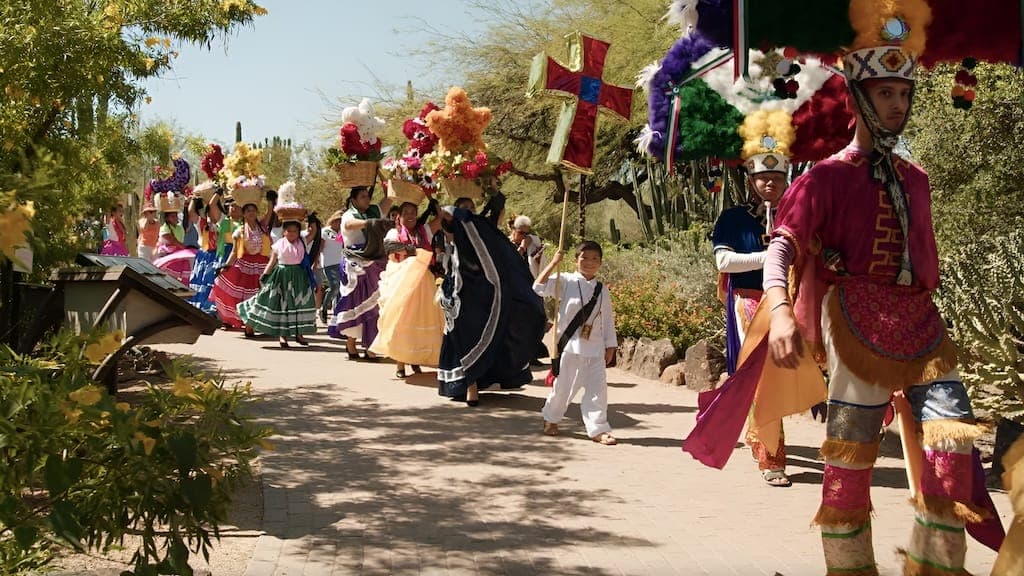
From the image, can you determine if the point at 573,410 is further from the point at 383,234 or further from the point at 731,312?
the point at 383,234

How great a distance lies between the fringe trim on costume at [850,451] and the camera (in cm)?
420

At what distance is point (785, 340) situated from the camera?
4035 mm

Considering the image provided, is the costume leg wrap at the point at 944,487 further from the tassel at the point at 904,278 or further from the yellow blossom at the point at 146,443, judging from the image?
the yellow blossom at the point at 146,443

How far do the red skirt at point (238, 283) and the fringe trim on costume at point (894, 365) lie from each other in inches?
530

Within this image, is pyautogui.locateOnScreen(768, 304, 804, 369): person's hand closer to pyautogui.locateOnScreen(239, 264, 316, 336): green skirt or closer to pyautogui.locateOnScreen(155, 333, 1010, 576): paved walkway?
pyautogui.locateOnScreen(155, 333, 1010, 576): paved walkway

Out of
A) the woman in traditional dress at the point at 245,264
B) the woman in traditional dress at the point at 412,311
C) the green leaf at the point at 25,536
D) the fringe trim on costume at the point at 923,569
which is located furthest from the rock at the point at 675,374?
the green leaf at the point at 25,536

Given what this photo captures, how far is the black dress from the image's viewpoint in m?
9.97

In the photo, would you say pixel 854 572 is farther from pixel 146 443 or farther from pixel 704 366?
pixel 704 366

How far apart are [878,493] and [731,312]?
1.54 m

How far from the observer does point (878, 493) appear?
642 centimetres

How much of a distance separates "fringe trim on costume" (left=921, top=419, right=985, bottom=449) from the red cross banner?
15.9 ft

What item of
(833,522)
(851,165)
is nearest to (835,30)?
(851,165)

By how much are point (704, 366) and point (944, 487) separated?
266 inches

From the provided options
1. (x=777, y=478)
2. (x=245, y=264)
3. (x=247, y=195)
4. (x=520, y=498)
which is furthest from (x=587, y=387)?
(x=245, y=264)
